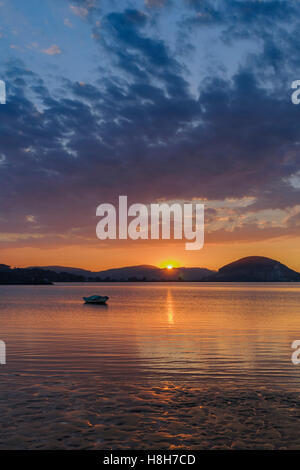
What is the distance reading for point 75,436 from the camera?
13.6 meters

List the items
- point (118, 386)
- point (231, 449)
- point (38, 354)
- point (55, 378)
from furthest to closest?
point (38, 354) → point (55, 378) → point (118, 386) → point (231, 449)

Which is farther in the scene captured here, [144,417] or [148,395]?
[148,395]

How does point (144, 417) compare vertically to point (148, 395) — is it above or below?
above

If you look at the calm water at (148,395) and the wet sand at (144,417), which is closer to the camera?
the wet sand at (144,417)

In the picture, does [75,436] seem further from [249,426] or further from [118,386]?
[118,386]

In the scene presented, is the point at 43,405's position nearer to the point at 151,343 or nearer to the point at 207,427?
the point at 207,427

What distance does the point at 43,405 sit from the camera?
682 inches

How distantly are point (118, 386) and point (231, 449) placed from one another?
9939 mm

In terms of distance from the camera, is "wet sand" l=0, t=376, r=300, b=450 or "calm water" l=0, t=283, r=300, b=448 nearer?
"wet sand" l=0, t=376, r=300, b=450
